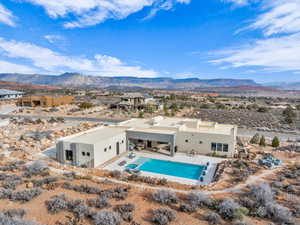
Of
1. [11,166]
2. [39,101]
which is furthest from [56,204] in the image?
[39,101]

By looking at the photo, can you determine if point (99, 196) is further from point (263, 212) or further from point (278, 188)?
point (278, 188)

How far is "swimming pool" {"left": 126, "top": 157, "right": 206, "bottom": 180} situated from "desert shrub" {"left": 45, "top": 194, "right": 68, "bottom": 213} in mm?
8497

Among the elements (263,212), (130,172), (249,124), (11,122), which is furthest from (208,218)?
(11,122)

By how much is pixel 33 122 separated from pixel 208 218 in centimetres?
3605

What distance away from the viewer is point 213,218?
362 inches

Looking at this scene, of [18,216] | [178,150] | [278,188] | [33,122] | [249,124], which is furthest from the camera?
[249,124]

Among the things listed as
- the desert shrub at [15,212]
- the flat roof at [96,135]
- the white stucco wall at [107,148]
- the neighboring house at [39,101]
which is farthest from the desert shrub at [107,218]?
the neighboring house at [39,101]

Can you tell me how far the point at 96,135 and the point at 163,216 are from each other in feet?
45.6

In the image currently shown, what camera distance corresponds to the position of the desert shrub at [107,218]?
8.67m

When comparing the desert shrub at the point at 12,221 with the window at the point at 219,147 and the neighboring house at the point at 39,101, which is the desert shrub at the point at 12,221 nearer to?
the window at the point at 219,147

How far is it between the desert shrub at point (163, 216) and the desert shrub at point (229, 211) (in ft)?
8.11

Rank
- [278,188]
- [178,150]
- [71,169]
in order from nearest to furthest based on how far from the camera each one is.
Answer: [278,188] → [71,169] → [178,150]

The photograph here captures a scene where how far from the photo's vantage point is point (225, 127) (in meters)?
24.8

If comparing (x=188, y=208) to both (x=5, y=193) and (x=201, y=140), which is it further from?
(x=201, y=140)
